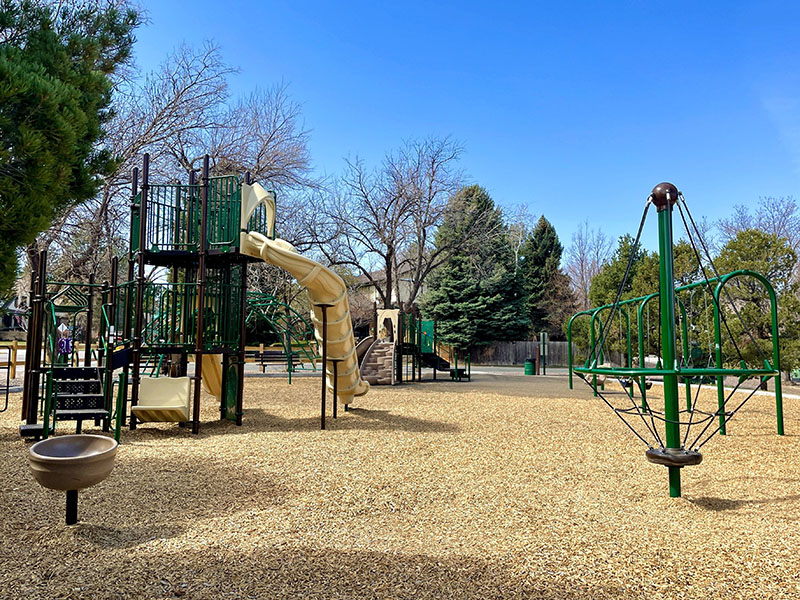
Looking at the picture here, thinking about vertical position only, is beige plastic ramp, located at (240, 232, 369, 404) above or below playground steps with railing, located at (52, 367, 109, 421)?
above

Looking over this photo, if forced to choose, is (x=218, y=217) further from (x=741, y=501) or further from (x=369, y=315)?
(x=369, y=315)

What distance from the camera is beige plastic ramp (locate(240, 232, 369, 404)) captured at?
7.43 meters

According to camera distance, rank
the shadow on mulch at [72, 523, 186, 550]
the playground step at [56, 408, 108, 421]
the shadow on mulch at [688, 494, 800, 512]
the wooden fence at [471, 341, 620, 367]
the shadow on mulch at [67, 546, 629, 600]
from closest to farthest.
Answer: the shadow on mulch at [67, 546, 629, 600] → the shadow on mulch at [72, 523, 186, 550] → the shadow on mulch at [688, 494, 800, 512] → the playground step at [56, 408, 108, 421] → the wooden fence at [471, 341, 620, 367]

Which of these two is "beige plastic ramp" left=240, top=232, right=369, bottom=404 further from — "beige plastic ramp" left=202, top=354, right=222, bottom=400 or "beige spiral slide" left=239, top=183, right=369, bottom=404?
"beige plastic ramp" left=202, top=354, right=222, bottom=400

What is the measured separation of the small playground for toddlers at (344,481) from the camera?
311 cm

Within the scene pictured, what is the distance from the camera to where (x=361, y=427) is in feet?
27.0

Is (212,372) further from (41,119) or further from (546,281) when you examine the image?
(546,281)

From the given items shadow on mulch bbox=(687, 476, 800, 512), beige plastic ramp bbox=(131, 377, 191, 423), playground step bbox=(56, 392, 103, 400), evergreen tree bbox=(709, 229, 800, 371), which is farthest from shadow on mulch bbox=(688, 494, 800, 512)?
evergreen tree bbox=(709, 229, 800, 371)

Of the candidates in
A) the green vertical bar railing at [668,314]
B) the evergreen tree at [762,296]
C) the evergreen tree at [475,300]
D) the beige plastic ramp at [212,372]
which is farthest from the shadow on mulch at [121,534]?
the evergreen tree at [475,300]

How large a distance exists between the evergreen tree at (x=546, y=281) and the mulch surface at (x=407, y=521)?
1243 inches

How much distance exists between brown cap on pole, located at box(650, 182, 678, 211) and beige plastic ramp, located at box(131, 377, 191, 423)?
20.5 feet

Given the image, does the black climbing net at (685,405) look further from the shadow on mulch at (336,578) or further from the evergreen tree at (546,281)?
the evergreen tree at (546,281)

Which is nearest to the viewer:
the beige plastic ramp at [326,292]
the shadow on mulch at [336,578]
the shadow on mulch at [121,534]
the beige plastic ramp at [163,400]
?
the shadow on mulch at [336,578]

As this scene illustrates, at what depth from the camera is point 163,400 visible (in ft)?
25.4
